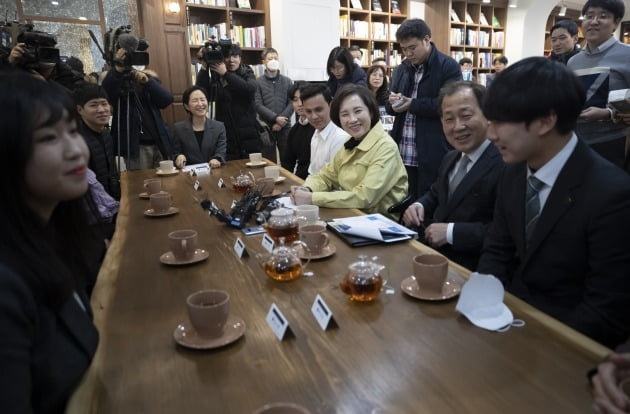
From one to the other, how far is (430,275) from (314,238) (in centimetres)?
40

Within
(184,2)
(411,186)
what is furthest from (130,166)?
(184,2)

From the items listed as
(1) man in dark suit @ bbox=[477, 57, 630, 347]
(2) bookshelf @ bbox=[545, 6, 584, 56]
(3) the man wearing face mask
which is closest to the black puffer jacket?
(3) the man wearing face mask

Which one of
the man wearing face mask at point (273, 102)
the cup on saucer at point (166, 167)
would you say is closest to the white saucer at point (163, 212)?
the cup on saucer at point (166, 167)

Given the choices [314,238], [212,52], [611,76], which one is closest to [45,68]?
[212,52]

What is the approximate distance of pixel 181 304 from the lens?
44.4 inches

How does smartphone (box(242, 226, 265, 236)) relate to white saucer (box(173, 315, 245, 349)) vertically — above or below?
below

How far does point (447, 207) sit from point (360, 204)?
0.38 meters

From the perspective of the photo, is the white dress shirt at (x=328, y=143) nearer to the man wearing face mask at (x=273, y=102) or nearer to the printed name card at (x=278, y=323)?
the man wearing face mask at (x=273, y=102)

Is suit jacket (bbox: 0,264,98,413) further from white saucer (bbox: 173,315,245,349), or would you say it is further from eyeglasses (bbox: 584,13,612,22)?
eyeglasses (bbox: 584,13,612,22)

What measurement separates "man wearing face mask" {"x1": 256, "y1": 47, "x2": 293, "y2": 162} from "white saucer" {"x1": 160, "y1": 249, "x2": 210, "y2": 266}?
332 cm

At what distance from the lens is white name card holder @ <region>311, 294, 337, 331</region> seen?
992 mm

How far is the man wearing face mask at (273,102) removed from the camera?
4.71m

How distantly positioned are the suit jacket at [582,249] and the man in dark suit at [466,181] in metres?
0.34

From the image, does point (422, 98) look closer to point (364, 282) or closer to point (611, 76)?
point (611, 76)
